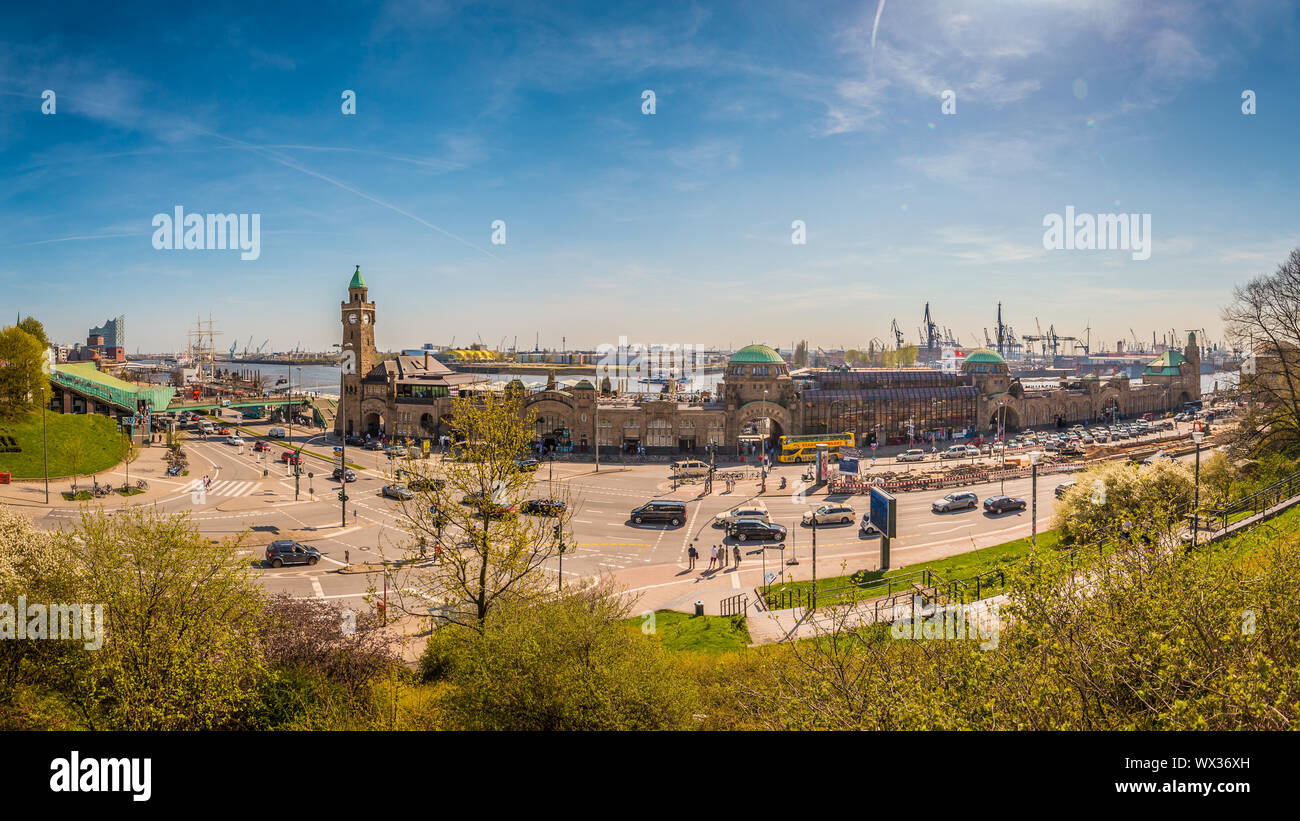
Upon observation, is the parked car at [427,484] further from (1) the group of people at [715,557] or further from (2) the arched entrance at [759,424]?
(2) the arched entrance at [759,424]

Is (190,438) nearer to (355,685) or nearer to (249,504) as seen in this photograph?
(249,504)

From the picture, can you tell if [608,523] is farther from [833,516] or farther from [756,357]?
[756,357]

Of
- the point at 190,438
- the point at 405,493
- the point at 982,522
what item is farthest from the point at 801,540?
the point at 190,438

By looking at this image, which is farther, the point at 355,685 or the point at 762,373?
the point at 762,373

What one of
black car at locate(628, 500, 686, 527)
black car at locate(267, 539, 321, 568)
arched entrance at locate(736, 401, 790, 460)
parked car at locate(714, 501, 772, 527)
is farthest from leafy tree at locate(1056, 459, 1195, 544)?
black car at locate(267, 539, 321, 568)

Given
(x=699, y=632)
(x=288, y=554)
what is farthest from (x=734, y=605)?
(x=288, y=554)

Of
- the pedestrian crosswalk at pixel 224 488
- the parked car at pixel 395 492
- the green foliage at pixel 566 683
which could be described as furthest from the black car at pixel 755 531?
the pedestrian crosswalk at pixel 224 488
